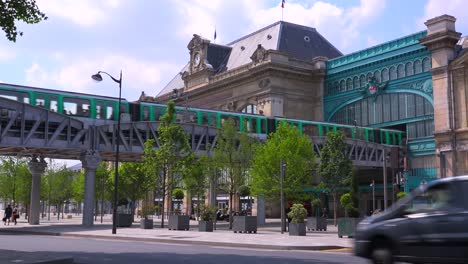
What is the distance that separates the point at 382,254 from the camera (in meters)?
12.6

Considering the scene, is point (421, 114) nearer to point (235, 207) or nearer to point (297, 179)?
point (235, 207)

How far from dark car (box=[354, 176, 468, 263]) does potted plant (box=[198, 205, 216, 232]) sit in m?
24.2

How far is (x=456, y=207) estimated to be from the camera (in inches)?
452

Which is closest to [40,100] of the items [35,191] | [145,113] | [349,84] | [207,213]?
[145,113]

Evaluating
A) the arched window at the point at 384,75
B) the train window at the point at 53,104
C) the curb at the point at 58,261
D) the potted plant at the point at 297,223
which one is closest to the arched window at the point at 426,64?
the arched window at the point at 384,75

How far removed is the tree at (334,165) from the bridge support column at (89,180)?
19.1 m

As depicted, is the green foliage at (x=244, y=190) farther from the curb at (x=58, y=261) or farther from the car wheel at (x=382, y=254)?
the car wheel at (x=382, y=254)

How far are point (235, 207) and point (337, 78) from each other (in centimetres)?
2445

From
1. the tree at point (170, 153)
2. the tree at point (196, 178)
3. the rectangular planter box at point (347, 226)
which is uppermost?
the tree at point (170, 153)

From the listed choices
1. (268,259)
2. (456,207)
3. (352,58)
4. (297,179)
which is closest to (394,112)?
(352,58)

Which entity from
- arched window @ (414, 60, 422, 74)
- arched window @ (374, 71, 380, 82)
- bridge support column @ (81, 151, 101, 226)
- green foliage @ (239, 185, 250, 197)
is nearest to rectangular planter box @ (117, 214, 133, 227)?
bridge support column @ (81, 151, 101, 226)

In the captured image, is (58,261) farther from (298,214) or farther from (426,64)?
(426,64)

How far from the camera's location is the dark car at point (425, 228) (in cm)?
1136

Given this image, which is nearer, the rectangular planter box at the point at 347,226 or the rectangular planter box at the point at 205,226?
the rectangular planter box at the point at 347,226
